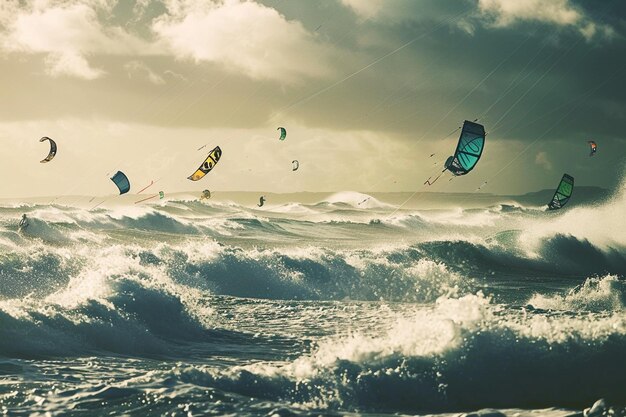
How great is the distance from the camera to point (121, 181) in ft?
92.2

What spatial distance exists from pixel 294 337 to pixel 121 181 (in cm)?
1974

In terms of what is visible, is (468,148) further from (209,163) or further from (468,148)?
(209,163)

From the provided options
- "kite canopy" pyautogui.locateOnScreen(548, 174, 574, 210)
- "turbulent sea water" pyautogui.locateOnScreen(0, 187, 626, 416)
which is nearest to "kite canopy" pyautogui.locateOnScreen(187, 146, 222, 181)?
"turbulent sea water" pyautogui.locateOnScreen(0, 187, 626, 416)

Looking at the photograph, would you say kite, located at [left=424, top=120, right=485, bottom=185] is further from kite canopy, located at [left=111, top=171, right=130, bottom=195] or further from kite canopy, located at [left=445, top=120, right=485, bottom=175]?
kite canopy, located at [left=111, top=171, right=130, bottom=195]

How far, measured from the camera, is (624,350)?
7812mm

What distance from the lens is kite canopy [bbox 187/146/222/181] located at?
77.0ft

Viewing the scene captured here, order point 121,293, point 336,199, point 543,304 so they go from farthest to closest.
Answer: point 336,199, point 543,304, point 121,293

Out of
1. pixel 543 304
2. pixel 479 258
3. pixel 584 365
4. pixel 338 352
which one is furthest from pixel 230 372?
pixel 479 258

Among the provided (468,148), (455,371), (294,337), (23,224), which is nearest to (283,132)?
(23,224)

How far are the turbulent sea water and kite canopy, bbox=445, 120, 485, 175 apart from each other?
10.3ft

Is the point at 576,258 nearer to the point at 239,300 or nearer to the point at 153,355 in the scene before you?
the point at 239,300

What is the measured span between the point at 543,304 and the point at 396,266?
5007 mm

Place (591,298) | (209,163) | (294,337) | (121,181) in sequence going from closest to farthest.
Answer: (294,337) < (591,298) < (209,163) < (121,181)

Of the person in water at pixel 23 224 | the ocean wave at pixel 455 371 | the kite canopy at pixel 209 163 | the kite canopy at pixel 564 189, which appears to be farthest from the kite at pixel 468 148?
the person in water at pixel 23 224
